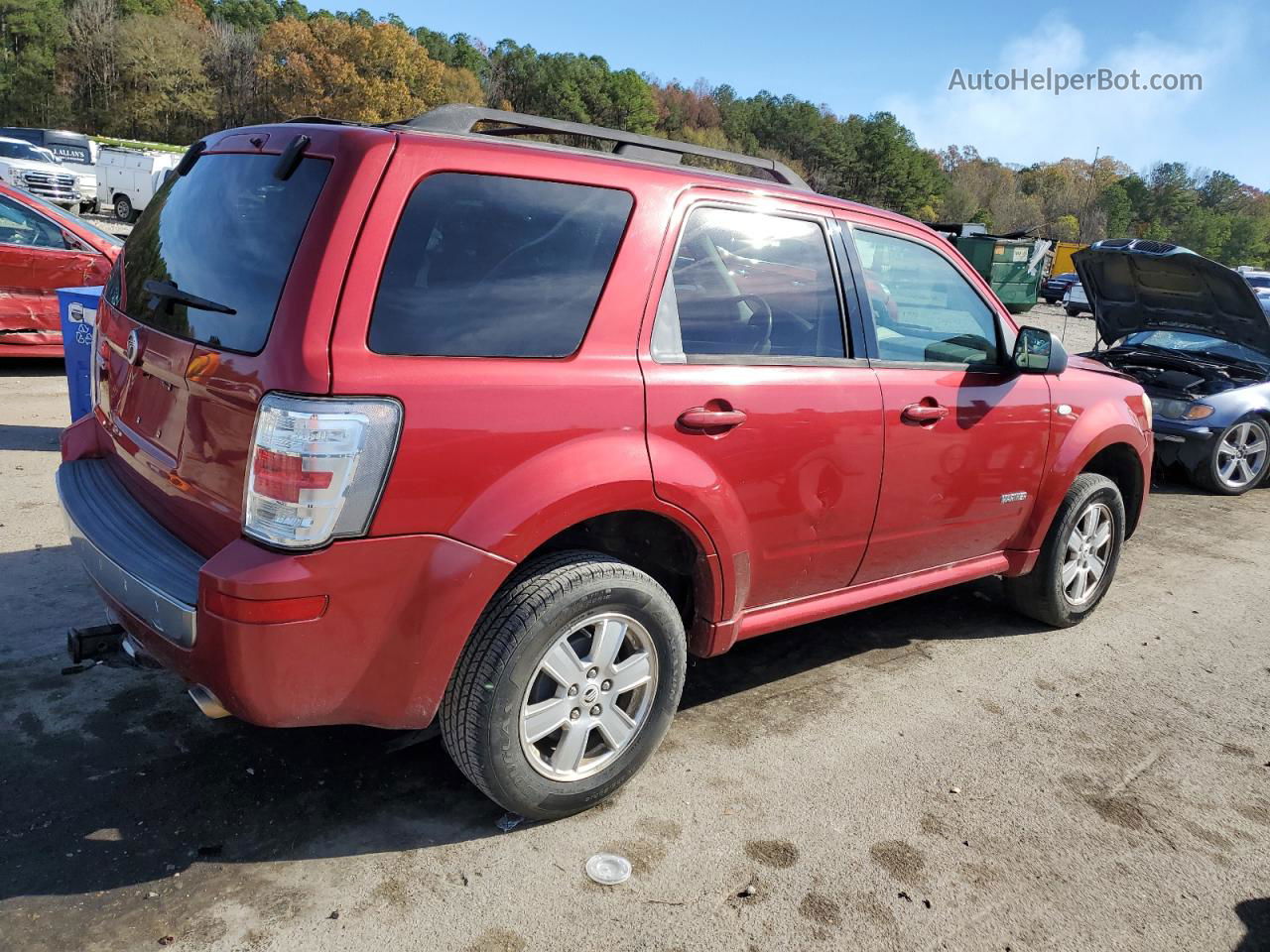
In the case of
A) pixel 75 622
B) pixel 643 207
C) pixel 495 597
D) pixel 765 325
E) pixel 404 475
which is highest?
pixel 643 207

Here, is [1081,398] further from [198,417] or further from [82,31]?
[82,31]

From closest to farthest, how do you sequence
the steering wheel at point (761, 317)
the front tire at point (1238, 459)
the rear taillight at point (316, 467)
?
the rear taillight at point (316, 467)
the steering wheel at point (761, 317)
the front tire at point (1238, 459)

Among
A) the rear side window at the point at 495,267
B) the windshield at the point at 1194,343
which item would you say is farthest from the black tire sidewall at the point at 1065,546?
the windshield at the point at 1194,343

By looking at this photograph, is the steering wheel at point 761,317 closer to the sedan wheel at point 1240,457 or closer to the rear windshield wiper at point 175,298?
the rear windshield wiper at point 175,298

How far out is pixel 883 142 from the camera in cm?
12400

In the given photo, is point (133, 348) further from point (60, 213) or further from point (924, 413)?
point (60, 213)

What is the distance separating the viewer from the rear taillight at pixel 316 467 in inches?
90.4

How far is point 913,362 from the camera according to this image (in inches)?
148

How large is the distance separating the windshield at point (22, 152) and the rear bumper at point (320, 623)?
1211 inches

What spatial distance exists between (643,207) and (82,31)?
8902 centimetres

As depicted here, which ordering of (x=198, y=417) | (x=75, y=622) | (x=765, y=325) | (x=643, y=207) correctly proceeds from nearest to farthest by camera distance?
(x=198, y=417) < (x=643, y=207) < (x=765, y=325) < (x=75, y=622)

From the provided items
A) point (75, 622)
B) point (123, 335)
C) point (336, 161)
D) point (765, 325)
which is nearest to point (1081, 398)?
point (765, 325)

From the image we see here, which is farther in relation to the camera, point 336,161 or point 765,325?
point 765,325

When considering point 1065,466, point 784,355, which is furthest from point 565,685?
point 1065,466
